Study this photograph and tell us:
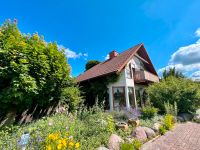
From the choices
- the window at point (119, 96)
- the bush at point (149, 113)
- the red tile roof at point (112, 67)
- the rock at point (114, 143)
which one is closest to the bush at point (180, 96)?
the window at point (119, 96)

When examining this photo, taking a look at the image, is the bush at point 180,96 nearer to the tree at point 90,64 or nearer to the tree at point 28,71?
the tree at point 28,71

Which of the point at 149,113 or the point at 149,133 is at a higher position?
the point at 149,113

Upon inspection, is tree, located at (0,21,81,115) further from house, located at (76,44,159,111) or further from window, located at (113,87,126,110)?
window, located at (113,87,126,110)

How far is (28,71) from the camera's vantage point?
21.4 feet

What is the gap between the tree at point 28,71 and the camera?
5.93 m

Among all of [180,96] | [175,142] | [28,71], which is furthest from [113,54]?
[175,142]

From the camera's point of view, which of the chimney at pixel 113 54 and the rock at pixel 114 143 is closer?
the rock at pixel 114 143

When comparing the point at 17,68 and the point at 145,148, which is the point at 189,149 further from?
the point at 17,68

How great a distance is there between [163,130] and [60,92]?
5.43 meters

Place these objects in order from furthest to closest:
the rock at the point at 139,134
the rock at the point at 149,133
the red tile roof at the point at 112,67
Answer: the red tile roof at the point at 112,67
the rock at the point at 149,133
the rock at the point at 139,134

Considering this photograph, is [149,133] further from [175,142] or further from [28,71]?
[28,71]

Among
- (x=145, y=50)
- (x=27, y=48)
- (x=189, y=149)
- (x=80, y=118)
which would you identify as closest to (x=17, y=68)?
(x=27, y=48)

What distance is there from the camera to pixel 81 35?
14211mm

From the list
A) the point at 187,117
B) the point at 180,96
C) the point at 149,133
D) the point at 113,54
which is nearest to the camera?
the point at 149,133
